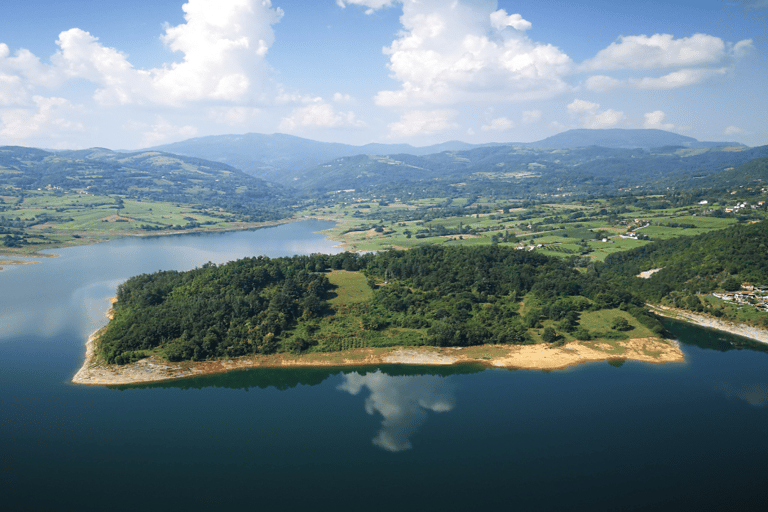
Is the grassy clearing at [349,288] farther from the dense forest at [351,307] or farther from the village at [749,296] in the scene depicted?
the village at [749,296]

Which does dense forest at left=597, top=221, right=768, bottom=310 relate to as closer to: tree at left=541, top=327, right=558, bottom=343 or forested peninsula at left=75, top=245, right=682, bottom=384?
forested peninsula at left=75, top=245, right=682, bottom=384

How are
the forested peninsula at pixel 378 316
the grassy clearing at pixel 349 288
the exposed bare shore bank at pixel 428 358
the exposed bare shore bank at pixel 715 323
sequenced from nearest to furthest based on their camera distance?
the exposed bare shore bank at pixel 428 358 < the forested peninsula at pixel 378 316 < the exposed bare shore bank at pixel 715 323 < the grassy clearing at pixel 349 288

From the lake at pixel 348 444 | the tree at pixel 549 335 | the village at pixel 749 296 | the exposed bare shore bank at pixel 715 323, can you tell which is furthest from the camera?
the village at pixel 749 296

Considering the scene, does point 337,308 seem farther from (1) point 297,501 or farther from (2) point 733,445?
(2) point 733,445

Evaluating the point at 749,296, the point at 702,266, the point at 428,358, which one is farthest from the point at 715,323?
the point at 428,358

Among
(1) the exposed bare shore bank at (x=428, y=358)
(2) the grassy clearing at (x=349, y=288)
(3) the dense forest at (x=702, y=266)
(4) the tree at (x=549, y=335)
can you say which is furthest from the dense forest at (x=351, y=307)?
(3) the dense forest at (x=702, y=266)

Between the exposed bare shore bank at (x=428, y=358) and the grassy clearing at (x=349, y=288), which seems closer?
the exposed bare shore bank at (x=428, y=358)

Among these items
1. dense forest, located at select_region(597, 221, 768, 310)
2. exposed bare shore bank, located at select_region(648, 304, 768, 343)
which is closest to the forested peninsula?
exposed bare shore bank, located at select_region(648, 304, 768, 343)

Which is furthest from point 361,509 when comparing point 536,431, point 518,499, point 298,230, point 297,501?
point 298,230
